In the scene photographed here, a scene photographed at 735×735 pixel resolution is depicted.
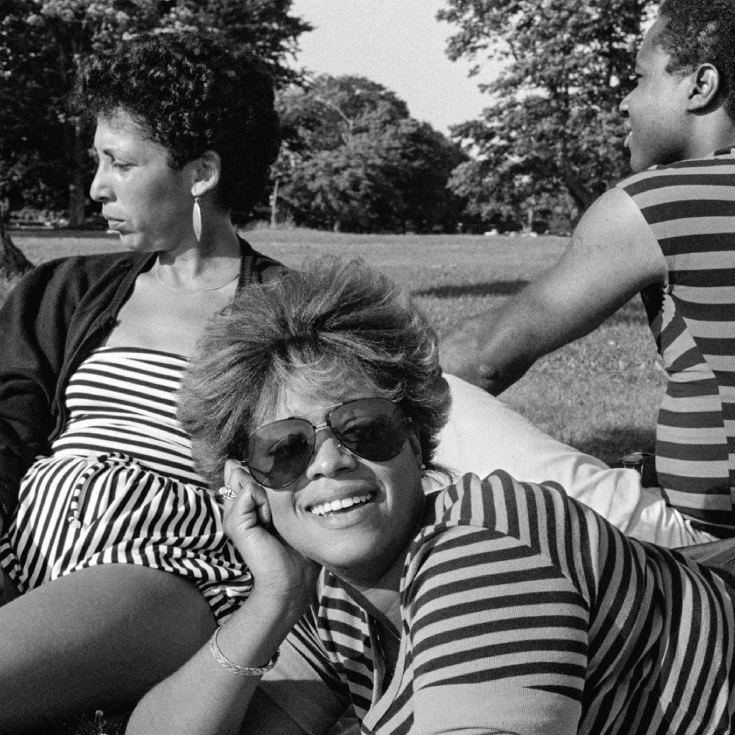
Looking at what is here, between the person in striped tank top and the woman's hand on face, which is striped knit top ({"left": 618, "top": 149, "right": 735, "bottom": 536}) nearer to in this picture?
the person in striped tank top

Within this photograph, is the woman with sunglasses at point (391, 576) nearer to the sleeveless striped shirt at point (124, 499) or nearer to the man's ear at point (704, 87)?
the sleeveless striped shirt at point (124, 499)

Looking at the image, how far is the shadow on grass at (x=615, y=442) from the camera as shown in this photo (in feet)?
19.4

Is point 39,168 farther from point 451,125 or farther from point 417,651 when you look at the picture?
point 417,651

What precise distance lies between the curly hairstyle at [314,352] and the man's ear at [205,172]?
4.32 ft

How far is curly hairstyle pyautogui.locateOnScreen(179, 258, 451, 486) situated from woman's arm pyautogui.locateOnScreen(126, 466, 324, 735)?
173mm

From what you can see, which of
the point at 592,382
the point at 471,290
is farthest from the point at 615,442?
the point at 471,290

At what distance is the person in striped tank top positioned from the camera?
2592mm

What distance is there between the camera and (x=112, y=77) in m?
3.29

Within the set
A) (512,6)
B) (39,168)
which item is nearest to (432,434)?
(512,6)

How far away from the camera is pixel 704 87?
2826 millimetres

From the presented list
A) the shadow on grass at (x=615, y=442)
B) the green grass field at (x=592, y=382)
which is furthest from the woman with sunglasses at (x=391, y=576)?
the shadow on grass at (x=615, y=442)

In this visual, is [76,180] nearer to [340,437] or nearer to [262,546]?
[262,546]

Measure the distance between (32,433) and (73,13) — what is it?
109 ft

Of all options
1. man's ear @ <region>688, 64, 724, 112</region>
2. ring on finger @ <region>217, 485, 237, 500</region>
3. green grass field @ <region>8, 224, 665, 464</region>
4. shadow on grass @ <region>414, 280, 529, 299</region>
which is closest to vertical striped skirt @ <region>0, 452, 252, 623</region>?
ring on finger @ <region>217, 485, 237, 500</region>
